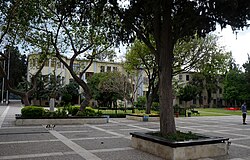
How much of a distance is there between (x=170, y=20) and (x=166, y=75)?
1.92 metres

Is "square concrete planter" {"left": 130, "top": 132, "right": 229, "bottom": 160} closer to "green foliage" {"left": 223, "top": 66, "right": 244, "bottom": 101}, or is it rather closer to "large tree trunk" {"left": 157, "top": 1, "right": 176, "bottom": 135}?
"large tree trunk" {"left": 157, "top": 1, "right": 176, "bottom": 135}

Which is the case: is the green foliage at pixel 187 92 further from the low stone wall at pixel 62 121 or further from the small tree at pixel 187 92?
the low stone wall at pixel 62 121

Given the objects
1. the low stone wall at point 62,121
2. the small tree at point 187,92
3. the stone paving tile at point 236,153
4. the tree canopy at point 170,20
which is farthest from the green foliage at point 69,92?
the stone paving tile at point 236,153

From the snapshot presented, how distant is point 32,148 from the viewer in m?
8.16

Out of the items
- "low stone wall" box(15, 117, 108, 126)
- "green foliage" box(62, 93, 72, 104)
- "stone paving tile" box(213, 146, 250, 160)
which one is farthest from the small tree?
"stone paving tile" box(213, 146, 250, 160)

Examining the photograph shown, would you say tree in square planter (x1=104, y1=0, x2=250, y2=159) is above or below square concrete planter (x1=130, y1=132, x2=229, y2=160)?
above

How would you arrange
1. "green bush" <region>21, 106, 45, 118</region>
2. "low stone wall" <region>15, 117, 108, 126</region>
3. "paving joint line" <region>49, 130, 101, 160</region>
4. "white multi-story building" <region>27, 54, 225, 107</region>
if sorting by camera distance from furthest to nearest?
1. "white multi-story building" <region>27, 54, 225, 107</region>
2. "green bush" <region>21, 106, 45, 118</region>
3. "low stone wall" <region>15, 117, 108, 126</region>
4. "paving joint line" <region>49, 130, 101, 160</region>

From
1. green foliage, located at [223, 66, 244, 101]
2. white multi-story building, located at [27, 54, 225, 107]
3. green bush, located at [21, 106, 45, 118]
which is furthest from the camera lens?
green foliage, located at [223, 66, 244, 101]

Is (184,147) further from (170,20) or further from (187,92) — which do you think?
(187,92)

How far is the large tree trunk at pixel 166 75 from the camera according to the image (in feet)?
26.5

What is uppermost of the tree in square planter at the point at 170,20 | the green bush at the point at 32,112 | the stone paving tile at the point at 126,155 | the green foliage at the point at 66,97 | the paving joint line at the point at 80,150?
the tree in square planter at the point at 170,20

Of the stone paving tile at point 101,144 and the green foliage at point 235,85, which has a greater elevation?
the green foliage at point 235,85

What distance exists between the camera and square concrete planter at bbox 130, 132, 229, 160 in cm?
673

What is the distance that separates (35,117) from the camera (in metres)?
15.8
